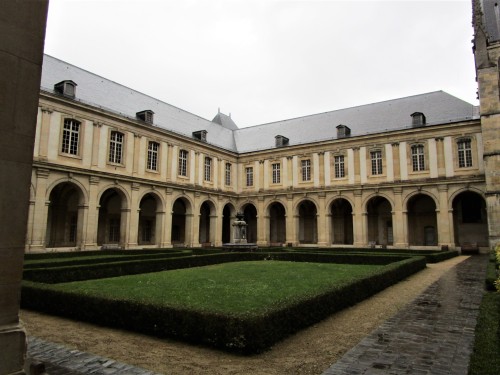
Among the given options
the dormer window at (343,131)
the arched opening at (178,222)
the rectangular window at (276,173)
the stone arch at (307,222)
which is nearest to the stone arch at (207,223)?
the arched opening at (178,222)

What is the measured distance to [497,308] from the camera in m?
6.59

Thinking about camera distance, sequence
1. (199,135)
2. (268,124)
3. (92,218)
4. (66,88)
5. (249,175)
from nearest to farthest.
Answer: (66,88) → (92,218) → (199,135) → (249,175) → (268,124)

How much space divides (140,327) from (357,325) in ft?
12.8

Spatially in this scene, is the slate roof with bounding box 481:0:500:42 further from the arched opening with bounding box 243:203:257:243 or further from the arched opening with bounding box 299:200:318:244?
the arched opening with bounding box 243:203:257:243

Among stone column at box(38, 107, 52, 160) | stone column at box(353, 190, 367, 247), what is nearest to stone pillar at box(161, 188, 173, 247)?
stone column at box(38, 107, 52, 160)

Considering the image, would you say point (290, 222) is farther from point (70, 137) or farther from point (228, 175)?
point (70, 137)

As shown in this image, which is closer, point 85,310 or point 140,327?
point 140,327

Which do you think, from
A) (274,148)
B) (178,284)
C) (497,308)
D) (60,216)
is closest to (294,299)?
(497,308)

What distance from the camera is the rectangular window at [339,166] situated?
3064cm

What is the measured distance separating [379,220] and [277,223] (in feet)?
32.4

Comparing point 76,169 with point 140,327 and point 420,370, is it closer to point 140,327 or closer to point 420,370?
point 140,327

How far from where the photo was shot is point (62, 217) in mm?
25500

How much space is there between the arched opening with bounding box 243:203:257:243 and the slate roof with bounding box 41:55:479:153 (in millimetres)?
6179

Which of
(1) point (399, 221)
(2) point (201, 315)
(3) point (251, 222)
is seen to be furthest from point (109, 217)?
(2) point (201, 315)
